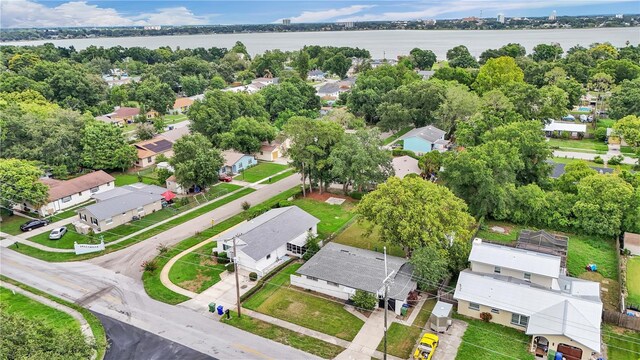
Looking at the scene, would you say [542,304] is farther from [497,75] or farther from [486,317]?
[497,75]

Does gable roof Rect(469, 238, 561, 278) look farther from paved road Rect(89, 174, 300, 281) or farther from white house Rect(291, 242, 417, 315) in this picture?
paved road Rect(89, 174, 300, 281)

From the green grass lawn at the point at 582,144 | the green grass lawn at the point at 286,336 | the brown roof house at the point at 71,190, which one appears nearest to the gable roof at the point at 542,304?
the green grass lawn at the point at 286,336

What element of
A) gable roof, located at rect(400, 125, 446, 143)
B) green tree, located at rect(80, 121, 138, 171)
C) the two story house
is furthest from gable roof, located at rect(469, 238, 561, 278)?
green tree, located at rect(80, 121, 138, 171)

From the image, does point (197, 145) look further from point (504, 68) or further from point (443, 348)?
point (504, 68)

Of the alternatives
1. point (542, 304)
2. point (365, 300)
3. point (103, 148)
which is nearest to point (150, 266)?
point (365, 300)

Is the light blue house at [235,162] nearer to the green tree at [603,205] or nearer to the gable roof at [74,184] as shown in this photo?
the gable roof at [74,184]

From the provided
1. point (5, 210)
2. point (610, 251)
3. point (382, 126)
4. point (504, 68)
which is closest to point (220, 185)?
point (5, 210)
